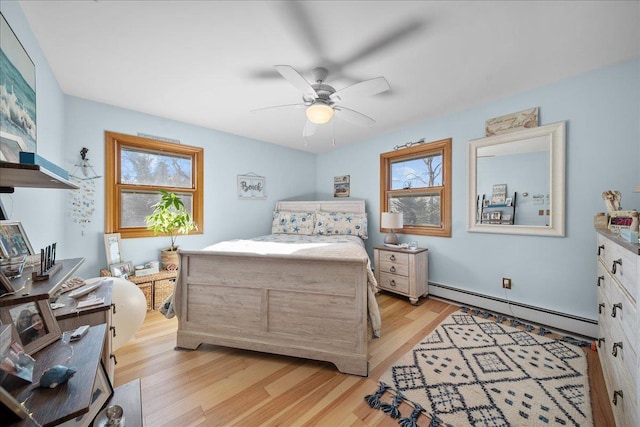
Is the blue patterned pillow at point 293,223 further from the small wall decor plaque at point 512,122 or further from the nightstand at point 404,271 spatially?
the small wall decor plaque at point 512,122

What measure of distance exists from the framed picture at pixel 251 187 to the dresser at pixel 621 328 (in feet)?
12.9

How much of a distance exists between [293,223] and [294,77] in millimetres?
2626

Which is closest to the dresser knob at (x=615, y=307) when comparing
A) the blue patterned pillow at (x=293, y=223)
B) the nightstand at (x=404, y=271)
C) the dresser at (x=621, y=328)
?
the dresser at (x=621, y=328)

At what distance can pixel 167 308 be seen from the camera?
2.12 metres

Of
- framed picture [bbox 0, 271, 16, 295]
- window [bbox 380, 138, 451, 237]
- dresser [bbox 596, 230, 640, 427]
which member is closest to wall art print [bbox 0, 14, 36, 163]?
framed picture [bbox 0, 271, 16, 295]

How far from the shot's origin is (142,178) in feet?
10.2

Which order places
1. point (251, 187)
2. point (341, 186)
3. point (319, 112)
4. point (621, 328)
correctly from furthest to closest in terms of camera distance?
point (341, 186) < point (251, 187) < point (319, 112) < point (621, 328)

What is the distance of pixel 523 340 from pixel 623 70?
7.99 ft

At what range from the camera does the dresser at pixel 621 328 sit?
1055mm

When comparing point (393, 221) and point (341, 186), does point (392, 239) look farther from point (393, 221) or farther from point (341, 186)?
point (341, 186)

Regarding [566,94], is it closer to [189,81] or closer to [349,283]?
[349,283]

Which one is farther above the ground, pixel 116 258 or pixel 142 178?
pixel 142 178

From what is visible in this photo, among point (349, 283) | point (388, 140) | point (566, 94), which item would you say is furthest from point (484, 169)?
point (349, 283)

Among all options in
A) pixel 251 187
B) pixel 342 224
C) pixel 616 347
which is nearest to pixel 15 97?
pixel 251 187
